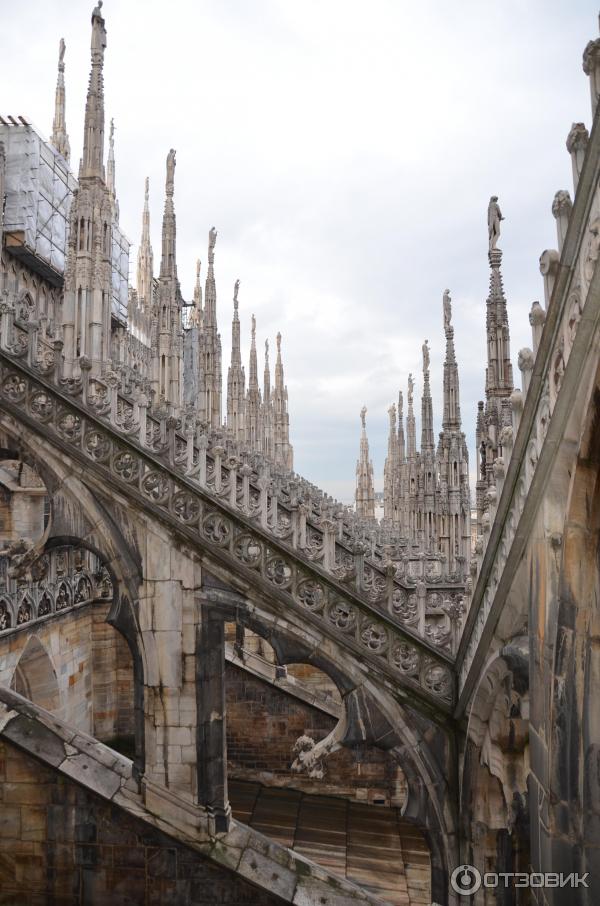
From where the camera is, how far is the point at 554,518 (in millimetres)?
4219

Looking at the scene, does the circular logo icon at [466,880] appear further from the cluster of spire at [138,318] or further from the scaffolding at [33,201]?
the scaffolding at [33,201]

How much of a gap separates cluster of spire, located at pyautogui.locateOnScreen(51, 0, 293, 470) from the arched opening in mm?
5535

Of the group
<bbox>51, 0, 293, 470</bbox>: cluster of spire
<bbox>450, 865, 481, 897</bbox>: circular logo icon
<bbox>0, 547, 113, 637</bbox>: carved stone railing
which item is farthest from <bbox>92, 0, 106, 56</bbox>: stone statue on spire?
<bbox>450, 865, 481, 897</bbox>: circular logo icon

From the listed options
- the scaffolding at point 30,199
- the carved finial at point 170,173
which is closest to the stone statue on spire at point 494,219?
the carved finial at point 170,173

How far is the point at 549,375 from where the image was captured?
13.9ft

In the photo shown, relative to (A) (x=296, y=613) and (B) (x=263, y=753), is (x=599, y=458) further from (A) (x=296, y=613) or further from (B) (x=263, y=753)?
(B) (x=263, y=753)

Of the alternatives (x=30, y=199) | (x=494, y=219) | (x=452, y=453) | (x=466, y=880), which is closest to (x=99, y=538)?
(x=466, y=880)

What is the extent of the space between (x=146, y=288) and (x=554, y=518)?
169 ft

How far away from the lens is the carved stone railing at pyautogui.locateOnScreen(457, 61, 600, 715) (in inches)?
139

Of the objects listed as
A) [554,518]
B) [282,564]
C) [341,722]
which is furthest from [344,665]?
[554,518]

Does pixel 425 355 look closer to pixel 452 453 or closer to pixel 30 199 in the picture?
pixel 452 453

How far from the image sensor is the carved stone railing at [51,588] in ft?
37.5

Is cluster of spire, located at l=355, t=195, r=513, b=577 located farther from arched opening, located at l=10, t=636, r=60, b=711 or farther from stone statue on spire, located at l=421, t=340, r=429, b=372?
arched opening, located at l=10, t=636, r=60, b=711

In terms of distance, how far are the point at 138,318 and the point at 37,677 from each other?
39.2 m
